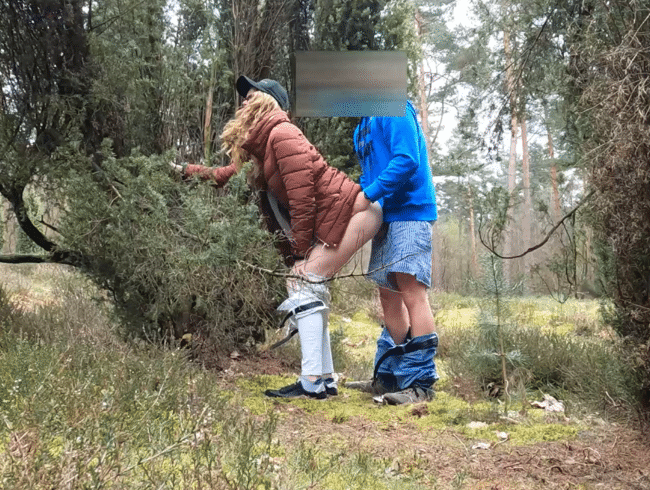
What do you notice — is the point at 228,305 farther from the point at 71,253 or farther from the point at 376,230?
the point at 71,253

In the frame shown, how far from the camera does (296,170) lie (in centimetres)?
415

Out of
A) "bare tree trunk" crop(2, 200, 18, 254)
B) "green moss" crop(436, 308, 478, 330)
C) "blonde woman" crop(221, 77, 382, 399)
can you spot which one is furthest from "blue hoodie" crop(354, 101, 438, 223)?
"green moss" crop(436, 308, 478, 330)

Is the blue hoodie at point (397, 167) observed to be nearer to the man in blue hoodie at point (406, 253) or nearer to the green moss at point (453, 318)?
the man in blue hoodie at point (406, 253)

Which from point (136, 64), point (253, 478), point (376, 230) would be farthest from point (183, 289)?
point (253, 478)

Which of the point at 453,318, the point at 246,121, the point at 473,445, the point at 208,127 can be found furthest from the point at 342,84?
the point at 453,318

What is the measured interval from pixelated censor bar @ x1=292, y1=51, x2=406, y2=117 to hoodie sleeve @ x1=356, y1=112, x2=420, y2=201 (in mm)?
1268

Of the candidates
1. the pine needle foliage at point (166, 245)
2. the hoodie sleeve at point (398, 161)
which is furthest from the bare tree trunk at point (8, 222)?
the hoodie sleeve at point (398, 161)

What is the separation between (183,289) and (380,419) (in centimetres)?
145

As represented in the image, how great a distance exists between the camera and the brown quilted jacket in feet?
13.6

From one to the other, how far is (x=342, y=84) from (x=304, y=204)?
1.51 m

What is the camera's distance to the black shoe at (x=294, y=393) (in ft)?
14.7

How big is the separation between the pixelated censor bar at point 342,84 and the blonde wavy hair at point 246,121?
1453mm

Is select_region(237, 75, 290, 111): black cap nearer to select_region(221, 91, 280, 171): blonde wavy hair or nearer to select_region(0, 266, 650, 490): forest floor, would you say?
select_region(221, 91, 280, 171): blonde wavy hair

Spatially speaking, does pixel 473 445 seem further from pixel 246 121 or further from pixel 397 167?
pixel 246 121
